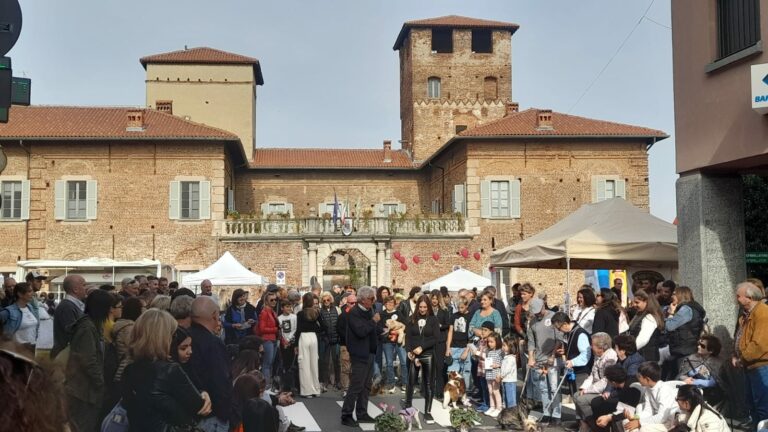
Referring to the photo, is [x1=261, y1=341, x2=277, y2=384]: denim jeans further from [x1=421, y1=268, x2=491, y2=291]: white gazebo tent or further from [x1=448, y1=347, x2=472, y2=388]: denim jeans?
[x1=421, y1=268, x2=491, y2=291]: white gazebo tent

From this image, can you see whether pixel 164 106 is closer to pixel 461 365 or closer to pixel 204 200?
pixel 204 200

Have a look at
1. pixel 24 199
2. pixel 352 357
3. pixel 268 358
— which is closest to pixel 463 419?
pixel 352 357

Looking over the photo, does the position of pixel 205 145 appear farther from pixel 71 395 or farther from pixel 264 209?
pixel 71 395

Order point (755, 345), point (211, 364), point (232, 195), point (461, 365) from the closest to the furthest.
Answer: point (211, 364)
point (755, 345)
point (461, 365)
point (232, 195)

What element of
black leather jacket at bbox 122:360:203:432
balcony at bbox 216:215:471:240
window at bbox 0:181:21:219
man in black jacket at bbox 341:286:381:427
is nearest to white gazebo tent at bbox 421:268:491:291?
man in black jacket at bbox 341:286:381:427

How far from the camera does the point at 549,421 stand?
10367 millimetres

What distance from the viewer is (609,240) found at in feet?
41.2

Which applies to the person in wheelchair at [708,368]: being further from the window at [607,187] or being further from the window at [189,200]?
the window at [189,200]

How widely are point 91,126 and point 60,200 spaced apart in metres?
3.36

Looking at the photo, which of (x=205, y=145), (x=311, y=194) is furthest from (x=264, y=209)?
(x=205, y=145)

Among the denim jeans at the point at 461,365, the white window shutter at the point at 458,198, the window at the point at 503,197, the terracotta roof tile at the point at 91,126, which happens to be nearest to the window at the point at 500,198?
the window at the point at 503,197

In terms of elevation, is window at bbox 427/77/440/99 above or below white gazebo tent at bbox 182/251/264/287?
above

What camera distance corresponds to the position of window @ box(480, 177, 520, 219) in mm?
33875

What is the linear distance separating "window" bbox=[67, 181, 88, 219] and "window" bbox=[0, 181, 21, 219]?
6.03 feet
